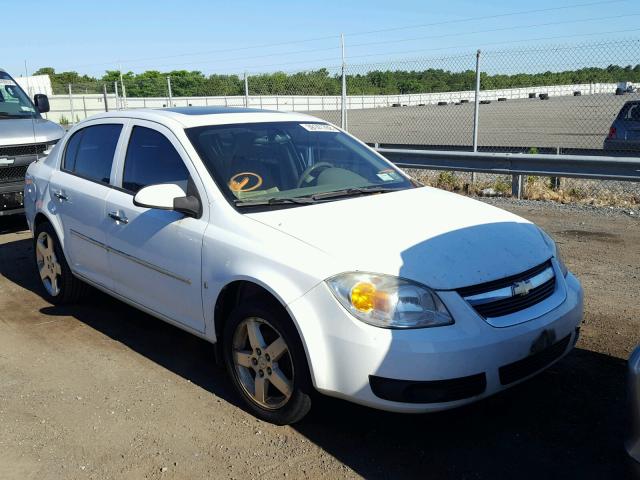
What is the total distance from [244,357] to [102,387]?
42.3 inches

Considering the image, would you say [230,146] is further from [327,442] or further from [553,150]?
[553,150]

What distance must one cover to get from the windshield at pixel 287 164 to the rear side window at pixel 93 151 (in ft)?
3.13

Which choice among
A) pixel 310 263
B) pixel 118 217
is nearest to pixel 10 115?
pixel 118 217

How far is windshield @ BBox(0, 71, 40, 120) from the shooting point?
914cm

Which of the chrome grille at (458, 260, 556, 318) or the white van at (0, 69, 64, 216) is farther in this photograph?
the white van at (0, 69, 64, 216)

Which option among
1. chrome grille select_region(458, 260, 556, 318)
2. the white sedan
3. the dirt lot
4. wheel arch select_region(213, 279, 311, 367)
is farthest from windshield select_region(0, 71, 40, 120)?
chrome grille select_region(458, 260, 556, 318)

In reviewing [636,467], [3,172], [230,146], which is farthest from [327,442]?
[3,172]

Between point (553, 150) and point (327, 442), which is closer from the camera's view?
point (327, 442)

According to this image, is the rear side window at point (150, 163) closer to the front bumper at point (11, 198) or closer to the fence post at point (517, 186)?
the front bumper at point (11, 198)

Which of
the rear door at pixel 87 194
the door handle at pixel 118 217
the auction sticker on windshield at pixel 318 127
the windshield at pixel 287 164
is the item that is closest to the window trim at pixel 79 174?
the rear door at pixel 87 194

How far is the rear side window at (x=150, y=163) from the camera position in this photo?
419cm

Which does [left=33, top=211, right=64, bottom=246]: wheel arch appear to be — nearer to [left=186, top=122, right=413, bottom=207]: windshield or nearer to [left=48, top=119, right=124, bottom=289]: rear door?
[left=48, top=119, right=124, bottom=289]: rear door

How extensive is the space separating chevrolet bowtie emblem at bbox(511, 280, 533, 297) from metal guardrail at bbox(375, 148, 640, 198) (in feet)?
18.4

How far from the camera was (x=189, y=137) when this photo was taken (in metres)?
4.16
